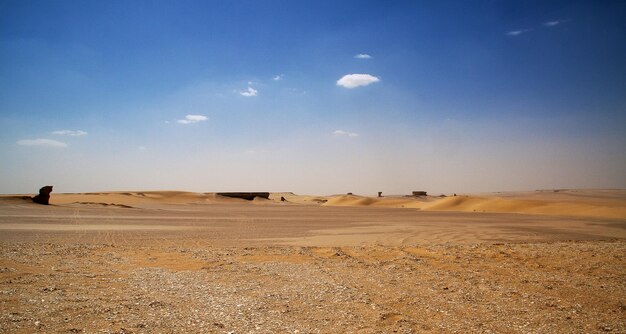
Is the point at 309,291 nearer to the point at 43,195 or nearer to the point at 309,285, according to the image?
the point at 309,285

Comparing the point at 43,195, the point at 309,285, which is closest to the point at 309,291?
the point at 309,285

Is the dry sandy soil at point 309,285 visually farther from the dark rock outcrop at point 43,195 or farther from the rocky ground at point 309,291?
the dark rock outcrop at point 43,195

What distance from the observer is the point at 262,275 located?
28.1ft

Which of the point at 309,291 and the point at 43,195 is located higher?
the point at 43,195

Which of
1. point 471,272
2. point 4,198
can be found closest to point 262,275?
point 471,272

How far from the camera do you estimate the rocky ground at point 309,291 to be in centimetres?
547

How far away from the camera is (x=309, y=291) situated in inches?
285

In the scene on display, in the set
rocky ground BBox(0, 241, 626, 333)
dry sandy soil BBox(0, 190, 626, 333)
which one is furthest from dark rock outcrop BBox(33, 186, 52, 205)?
rocky ground BBox(0, 241, 626, 333)

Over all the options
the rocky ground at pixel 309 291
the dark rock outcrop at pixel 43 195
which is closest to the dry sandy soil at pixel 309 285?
the rocky ground at pixel 309 291

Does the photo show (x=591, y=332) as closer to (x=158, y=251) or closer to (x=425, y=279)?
(x=425, y=279)

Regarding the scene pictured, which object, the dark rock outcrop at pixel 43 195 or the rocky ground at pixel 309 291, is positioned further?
the dark rock outcrop at pixel 43 195

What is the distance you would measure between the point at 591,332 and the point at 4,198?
137 ft

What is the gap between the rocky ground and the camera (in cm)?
547

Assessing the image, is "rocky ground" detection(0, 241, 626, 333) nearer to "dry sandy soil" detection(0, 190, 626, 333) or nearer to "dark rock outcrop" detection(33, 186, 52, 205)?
"dry sandy soil" detection(0, 190, 626, 333)
